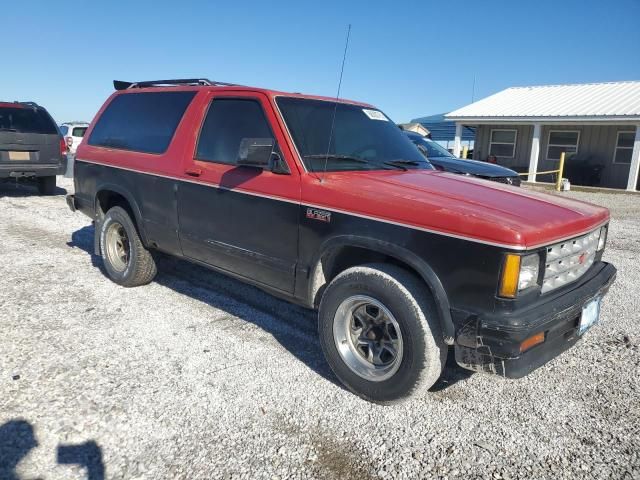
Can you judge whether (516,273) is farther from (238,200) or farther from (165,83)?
(165,83)

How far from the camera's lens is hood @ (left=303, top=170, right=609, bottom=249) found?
2557mm

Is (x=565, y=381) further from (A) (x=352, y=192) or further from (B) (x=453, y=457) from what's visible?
(A) (x=352, y=192)

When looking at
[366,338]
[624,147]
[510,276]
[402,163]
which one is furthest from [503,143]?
[510,276]

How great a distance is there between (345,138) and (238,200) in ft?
3.14

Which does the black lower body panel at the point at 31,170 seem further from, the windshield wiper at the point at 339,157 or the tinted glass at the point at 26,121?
the windshield wiper at the point at 339,157

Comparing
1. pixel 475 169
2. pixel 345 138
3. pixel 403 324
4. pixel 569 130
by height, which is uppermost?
pixel 569 130

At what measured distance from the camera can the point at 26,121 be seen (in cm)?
982

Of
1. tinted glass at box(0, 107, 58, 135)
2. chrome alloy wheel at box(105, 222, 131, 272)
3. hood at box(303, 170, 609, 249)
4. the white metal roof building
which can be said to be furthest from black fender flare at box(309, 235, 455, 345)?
the white metal roof building

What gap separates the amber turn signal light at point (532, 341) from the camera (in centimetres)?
256

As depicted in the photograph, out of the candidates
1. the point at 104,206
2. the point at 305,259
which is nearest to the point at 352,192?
the point at 305,259

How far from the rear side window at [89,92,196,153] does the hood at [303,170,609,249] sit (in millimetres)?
1813

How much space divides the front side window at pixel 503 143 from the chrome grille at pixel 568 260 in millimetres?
19439

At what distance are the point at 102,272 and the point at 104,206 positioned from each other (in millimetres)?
773

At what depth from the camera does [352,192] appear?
3.08 metres
